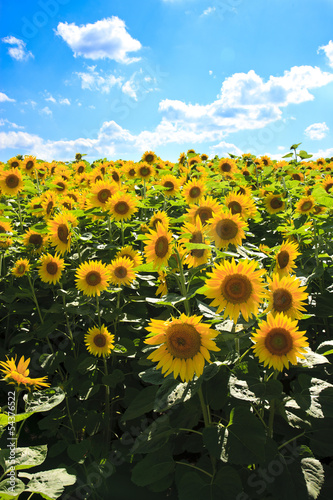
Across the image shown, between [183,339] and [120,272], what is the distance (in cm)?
151

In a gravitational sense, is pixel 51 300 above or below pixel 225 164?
below

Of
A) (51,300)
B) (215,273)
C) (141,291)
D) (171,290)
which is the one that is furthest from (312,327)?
(51,300)

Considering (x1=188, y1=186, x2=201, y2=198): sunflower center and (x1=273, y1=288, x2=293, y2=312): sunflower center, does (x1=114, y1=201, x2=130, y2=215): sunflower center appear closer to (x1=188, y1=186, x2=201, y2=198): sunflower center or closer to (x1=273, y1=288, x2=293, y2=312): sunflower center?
(x1=188, y1=186, x2=201, y2=198): sunflower center

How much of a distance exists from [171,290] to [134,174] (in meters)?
2.97

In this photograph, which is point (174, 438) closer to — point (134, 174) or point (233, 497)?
point (233, 497)

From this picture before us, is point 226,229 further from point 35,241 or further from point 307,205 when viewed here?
point 35,241

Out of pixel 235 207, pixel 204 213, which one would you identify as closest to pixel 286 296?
pixel 204 213

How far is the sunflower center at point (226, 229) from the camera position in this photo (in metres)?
2.41

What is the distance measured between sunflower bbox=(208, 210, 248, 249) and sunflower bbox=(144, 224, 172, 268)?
0.97 ft

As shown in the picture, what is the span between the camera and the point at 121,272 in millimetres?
3180

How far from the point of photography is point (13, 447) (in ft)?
6.05

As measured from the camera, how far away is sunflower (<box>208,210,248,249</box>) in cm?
241

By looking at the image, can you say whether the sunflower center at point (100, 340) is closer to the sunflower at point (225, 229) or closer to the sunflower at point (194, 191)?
the sunflower at point (225, 229)

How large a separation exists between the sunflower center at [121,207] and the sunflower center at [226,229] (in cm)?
170
